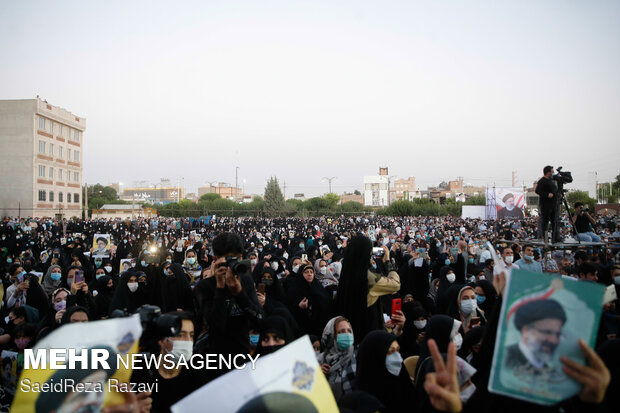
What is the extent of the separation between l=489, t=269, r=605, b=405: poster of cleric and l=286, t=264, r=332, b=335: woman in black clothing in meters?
3.57

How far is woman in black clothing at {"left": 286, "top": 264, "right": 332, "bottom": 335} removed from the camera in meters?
4.80

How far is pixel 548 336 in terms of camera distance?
49.1 inches

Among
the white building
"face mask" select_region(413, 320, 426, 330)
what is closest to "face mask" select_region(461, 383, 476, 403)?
"face mask" select_region(413, 320, 426, 330)

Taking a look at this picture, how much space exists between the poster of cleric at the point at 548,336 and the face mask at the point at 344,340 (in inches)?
74.1

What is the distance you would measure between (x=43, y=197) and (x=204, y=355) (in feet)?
160

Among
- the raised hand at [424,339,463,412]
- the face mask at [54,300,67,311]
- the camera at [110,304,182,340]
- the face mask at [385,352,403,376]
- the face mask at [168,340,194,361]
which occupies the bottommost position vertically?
the face mask at [54,300,67,311]

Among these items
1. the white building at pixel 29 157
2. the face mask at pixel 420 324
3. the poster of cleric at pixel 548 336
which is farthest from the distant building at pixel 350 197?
the poster of cleric at pixel 548 336

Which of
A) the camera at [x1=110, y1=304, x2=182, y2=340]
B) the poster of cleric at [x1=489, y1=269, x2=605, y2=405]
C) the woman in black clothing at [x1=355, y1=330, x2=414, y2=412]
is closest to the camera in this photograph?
the poster of cleric at [x1=489, y1=269, x2=605, y2=405]

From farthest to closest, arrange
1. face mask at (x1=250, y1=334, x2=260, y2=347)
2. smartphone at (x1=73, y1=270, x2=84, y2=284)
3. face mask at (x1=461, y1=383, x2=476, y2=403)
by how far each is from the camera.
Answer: smartphone at (x1=73, y1=270, x2=84, y2=284), face mask at (x1=250, y1=334, x2=260, y2=347), face mask at (x1=461, y1=383, x2=476, y2=403)

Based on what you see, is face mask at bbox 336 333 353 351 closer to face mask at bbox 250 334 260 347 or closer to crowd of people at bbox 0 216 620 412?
crowd of people at bbox 0 216 620 412

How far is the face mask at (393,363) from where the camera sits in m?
2.75

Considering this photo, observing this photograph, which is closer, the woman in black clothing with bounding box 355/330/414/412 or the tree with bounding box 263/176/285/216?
the woman in black clothing with bounding box 355/330/414/412

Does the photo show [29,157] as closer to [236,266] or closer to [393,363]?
[236,266]

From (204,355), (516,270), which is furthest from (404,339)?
(516,270)
